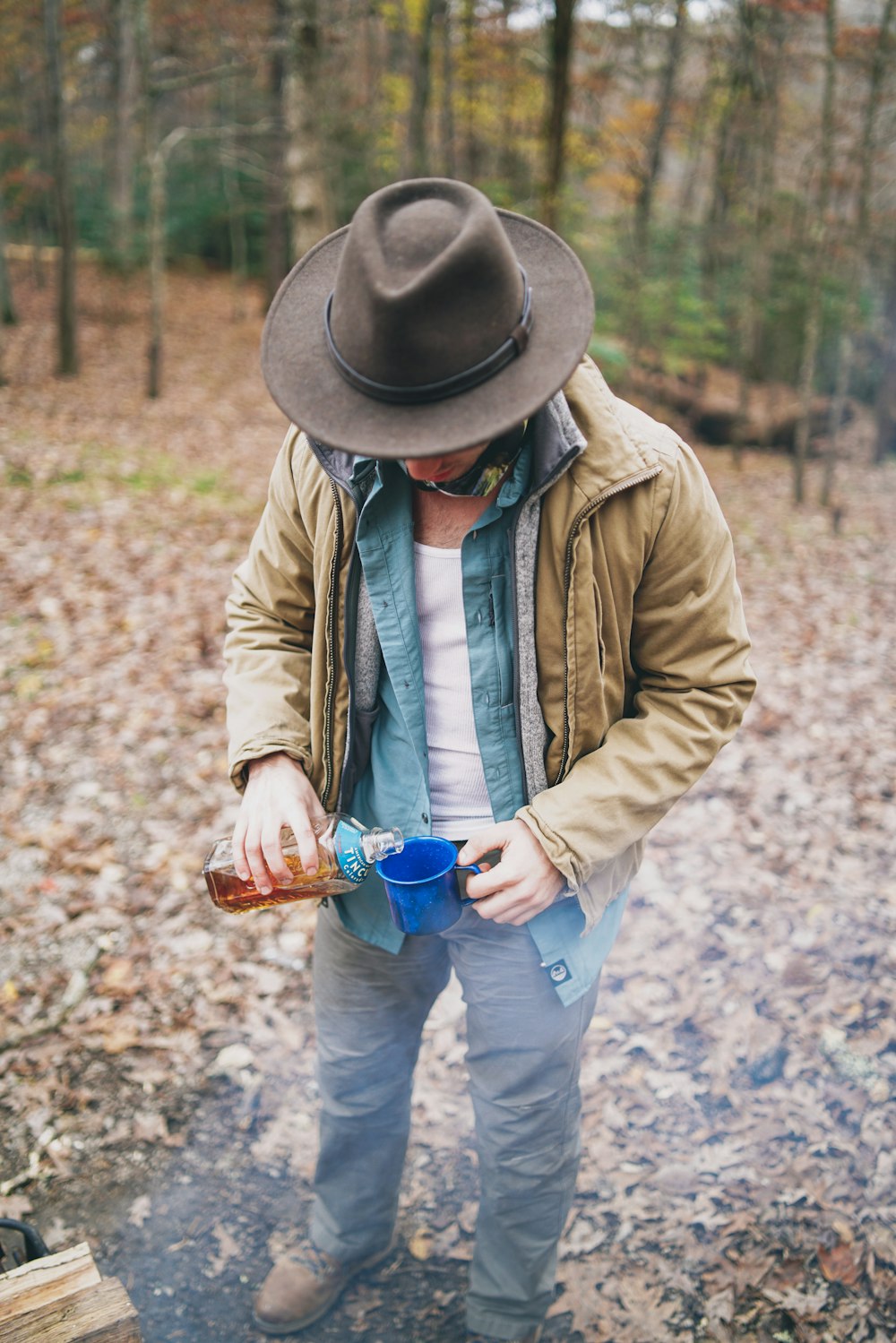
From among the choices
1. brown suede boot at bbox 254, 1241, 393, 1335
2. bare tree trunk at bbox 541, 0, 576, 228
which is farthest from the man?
bare tree trunk at bbox 541, 0, 576, 228

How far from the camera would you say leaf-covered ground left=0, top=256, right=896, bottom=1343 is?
8.30 feet

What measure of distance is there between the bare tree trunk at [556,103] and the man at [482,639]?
Answer: 8081mm

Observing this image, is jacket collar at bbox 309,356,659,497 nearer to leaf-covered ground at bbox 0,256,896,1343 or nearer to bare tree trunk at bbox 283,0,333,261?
leaf-covered ground at bbox 0,256,896,1343

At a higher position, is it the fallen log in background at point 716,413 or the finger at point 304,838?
the finger at point 304,838

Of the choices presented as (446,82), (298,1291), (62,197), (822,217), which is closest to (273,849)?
(298,1291)

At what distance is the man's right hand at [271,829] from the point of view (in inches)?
69.7

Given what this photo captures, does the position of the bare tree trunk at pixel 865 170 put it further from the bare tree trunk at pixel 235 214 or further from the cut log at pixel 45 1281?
the bare tree trunk at pixel 235 214

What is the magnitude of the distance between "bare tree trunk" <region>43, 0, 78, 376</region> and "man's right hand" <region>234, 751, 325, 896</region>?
44.1 ft

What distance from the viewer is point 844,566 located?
898cm

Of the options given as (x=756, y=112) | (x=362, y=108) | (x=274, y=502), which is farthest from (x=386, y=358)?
(x=362, y=108)

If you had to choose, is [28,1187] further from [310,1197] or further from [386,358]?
[386,358]

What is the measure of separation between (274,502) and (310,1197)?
2.25 metres

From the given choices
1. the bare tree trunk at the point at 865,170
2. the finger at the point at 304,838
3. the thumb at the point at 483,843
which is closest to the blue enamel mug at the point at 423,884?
the thumb at the point at 483,843

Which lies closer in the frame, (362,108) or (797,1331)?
(797,1331)
